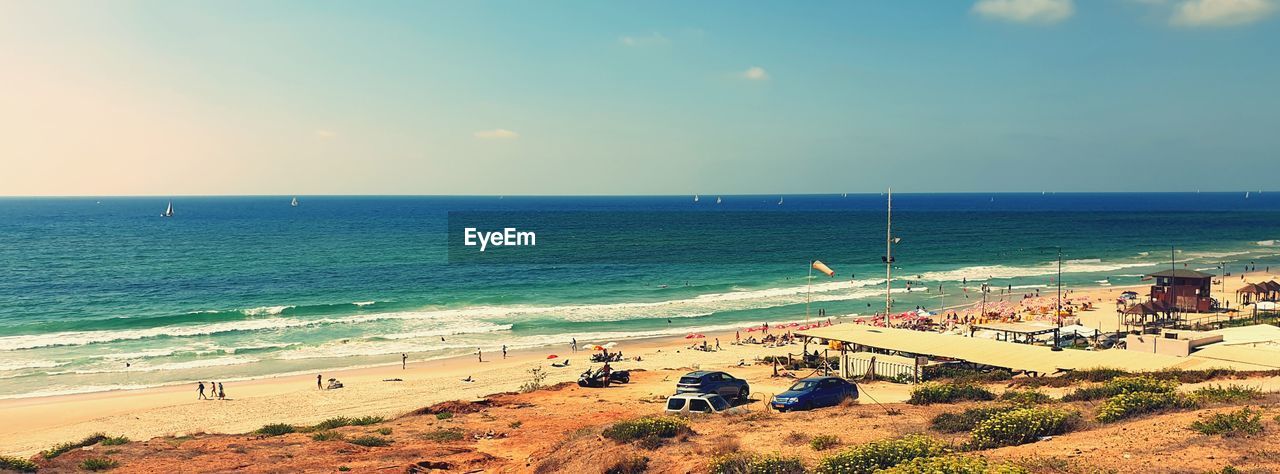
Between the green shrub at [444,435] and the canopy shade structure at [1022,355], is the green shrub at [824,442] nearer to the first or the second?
the green shrub at [444,435]

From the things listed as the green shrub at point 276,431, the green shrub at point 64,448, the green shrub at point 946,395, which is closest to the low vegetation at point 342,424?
the green shrub at point 276,431

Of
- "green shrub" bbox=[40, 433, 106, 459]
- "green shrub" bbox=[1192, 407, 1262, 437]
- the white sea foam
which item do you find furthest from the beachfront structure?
the white sea foam

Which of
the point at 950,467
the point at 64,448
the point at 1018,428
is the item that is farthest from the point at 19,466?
the point at 1018,428

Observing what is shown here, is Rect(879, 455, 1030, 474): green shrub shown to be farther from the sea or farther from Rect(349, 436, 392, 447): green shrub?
the sea

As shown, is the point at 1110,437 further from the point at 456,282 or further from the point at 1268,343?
the point at 456,282

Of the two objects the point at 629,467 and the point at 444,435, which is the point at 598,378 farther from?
the point at 629,467

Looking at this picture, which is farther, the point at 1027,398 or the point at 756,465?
the point at 1027,398

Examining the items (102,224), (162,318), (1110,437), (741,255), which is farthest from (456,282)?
(102,224)
